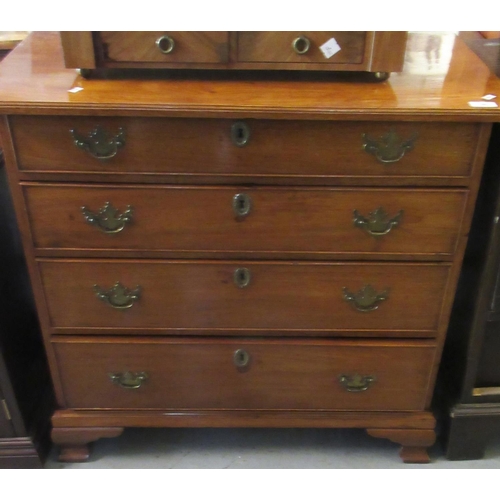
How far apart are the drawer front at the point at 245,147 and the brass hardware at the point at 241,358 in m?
0.43

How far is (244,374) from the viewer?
4.46 feet

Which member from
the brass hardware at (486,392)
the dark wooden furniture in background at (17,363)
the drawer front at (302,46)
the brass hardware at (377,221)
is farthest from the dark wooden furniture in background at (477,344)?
the dark wooden furniture in background at (17,363)

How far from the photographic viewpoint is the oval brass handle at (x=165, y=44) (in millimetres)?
1081

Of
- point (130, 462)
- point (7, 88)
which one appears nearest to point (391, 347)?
point (130, 462)

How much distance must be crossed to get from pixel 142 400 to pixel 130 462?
0.21m

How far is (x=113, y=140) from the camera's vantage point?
108cm

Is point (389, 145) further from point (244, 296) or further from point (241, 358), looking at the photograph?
point (241, 358)

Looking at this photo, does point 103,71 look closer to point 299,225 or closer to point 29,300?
point 299,225

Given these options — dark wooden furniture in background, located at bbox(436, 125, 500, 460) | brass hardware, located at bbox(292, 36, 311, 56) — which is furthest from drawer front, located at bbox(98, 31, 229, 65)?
dark wooden furniture in background, located at bbox(436, 125, 500, 460)

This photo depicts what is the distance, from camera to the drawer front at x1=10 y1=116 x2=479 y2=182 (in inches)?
42.0

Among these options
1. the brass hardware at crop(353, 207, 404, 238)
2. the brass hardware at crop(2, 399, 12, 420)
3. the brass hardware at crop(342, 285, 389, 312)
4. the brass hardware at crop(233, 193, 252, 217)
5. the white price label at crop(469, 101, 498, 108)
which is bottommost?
the brass hardware at crop(2, 399, 12, 420)

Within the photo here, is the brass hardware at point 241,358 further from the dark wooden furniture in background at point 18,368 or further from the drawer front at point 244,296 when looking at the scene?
the dark wooden furniture in background at point 18,368

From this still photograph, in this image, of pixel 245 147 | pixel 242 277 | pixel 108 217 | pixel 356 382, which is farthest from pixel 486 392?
pixel 108 217

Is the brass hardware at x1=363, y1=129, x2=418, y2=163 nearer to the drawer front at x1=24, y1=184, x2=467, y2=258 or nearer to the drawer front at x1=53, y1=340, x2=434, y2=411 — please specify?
the drawer front at x1=24, y1=184, x2=467, y2=258
